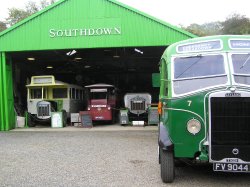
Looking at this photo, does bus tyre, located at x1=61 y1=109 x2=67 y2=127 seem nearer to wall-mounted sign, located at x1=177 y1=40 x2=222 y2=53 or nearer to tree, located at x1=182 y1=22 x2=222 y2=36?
wall-mounted sign, located at x1=177 y1=40 x2=222 y2=53

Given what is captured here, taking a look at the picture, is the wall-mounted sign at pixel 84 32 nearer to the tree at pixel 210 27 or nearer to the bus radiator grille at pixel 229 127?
the bus radiator grille at pixel 229 127

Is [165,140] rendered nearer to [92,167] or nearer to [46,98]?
[92,167]

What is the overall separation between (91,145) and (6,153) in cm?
281

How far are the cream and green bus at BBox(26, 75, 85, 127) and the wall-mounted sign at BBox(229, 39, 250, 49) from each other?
1488 centimetres

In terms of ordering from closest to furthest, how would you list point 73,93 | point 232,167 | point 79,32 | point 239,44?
1. point 232,167
2. point 239,44
3. point 79,32
4. point 73,93

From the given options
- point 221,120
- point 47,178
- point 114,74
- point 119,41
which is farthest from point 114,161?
point 114,74

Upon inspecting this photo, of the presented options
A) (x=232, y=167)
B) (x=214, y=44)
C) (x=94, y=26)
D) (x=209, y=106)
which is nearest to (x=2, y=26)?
(x=94, y=26)

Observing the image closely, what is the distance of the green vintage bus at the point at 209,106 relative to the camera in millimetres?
6426

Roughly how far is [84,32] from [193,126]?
12.2 metres

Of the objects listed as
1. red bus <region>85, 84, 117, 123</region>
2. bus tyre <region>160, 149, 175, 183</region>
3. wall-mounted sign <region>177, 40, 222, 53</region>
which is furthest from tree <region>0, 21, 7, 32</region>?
bus tyre <region>160, 149, 175, 183</region>

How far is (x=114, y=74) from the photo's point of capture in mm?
35438

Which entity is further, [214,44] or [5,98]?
[5,98]

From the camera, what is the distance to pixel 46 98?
21797mm

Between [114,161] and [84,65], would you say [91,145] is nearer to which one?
[114,161]
